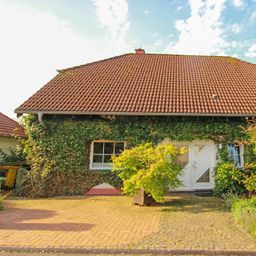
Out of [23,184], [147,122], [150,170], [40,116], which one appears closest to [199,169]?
[147,122]

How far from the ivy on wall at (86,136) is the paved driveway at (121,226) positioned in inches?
71.7

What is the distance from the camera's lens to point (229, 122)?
Answer: 1155 cm

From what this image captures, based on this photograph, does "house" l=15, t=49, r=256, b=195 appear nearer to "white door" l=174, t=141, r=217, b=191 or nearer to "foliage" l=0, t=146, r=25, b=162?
"white door" l=174, t=141, r=217, b=191

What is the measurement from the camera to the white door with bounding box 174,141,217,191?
11617 millimetres

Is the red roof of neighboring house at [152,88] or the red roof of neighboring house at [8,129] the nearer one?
the red roof of neighboring house at [152,88]

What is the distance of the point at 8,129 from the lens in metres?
14.9

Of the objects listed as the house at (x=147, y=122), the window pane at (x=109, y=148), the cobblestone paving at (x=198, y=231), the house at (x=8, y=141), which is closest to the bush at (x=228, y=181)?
the house at (x=147, y=122)

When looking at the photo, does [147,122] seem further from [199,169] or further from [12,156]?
[12,156]

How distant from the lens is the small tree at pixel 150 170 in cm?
838

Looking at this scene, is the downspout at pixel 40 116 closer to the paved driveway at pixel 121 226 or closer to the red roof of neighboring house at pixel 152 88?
the red roof of neighboring house at pixel 152 88

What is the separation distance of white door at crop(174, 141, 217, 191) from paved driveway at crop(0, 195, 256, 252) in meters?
2.07

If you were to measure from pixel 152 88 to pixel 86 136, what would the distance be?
4197mm

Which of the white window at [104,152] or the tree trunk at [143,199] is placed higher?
the white window at [104,152]

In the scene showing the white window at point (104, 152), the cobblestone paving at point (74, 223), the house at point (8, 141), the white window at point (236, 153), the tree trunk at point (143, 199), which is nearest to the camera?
the cobblestone paving at point (74, 223)
